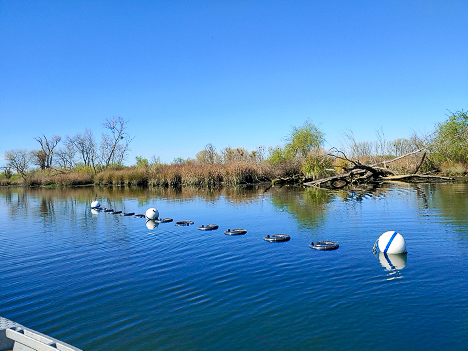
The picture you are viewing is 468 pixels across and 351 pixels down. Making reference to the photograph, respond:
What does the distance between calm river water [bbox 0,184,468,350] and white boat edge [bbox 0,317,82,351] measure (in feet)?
3.50

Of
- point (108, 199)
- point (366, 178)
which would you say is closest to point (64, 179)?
point (108, 199)

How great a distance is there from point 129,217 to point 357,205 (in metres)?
12.3

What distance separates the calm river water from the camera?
17.9ft

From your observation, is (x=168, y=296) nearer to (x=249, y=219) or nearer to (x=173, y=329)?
(x=173, y=329)

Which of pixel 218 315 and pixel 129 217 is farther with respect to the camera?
pixel 129 217

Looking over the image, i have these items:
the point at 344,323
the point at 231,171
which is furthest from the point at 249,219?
Answer: the point at 231,171

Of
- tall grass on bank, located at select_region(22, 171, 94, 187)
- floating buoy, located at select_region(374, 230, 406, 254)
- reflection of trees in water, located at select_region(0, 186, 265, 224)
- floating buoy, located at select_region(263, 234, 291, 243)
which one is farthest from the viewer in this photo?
tall grass on bank, located at select_region(22, 171, 94, 187)

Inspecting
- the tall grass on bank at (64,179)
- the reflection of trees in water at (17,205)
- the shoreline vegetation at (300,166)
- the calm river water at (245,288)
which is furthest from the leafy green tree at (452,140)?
the tall grass on bank at (64,179)

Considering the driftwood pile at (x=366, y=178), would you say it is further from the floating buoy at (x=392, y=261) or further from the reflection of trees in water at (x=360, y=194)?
the floating buoy at (x=392, y=261)

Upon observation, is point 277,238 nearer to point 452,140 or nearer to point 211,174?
point 452,140

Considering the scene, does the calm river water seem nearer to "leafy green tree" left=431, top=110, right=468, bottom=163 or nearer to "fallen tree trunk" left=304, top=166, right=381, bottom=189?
"fallen tree trunk" left=304, top=166, right=381, bottom=189

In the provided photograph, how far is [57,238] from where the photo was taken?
46.3 feet

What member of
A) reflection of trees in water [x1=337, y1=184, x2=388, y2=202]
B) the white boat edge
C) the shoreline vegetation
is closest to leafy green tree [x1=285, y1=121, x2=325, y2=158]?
the shoreline vegetation

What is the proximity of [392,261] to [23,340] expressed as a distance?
25.6ft
